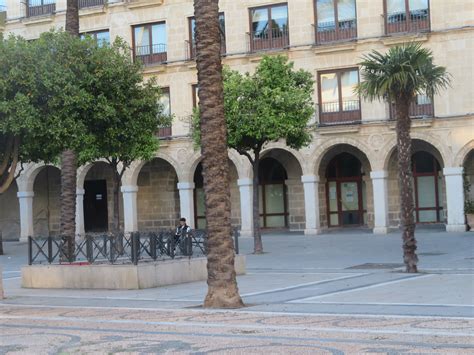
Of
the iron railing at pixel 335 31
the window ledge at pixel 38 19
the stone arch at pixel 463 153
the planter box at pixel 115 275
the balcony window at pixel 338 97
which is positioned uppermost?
the window ledge at pixel 38 19

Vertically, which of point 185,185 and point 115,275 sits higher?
point 185,185

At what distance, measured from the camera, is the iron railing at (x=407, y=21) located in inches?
1427

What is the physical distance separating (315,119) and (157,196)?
33.6 ft

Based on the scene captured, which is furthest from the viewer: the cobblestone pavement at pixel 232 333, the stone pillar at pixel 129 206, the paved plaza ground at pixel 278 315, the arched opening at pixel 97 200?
the arched opening at pixel 97 200

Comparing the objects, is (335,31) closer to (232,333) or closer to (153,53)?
(153,53)

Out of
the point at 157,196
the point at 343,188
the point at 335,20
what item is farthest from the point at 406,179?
the point at 157,196

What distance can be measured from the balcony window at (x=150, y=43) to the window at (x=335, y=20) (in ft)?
24.5

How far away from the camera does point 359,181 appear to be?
134 ft

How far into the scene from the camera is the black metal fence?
19.4 m

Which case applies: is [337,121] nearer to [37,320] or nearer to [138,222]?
[138,222]

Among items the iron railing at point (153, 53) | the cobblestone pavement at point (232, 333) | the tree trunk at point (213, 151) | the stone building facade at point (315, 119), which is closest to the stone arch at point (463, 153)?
the stone building facade at point (315, 119)

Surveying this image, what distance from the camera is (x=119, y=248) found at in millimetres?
19469

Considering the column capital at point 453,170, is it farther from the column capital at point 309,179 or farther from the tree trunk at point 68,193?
the tree trunk at point 68,193

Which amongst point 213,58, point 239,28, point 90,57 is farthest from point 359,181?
point 213,58
